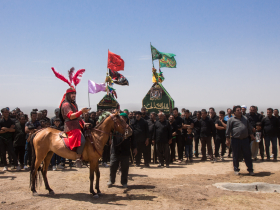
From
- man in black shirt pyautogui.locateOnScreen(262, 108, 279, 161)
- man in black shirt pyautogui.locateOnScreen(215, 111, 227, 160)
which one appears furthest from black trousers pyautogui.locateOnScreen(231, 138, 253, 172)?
man in black shirt pyautogui.locateOnScreen(262, 108, 279, 161)

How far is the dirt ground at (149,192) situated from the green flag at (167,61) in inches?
475

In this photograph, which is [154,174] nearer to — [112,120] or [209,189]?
[209,189]

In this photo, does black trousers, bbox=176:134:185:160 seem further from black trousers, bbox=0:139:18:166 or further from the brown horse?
black trousers, bbox=0:139:18:166

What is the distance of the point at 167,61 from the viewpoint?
2120cm

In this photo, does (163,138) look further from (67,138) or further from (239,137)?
(67,138)

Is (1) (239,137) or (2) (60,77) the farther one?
(1) (239,137)

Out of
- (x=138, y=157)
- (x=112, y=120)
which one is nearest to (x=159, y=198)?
(x=112, y=120)

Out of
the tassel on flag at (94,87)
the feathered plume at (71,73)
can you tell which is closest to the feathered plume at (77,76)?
the feathered plume at (71,73)

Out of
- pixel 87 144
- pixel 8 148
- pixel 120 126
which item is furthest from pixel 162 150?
pixel 8 148

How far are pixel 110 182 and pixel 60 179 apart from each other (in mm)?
1965

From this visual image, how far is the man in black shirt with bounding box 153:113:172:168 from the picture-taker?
1117cm

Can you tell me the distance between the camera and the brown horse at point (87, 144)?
22.2 ft

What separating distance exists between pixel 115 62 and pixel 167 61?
4.21m

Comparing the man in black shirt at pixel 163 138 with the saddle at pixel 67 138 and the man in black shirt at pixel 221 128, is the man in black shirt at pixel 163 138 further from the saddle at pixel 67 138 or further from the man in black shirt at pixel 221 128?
the saddle at pixel 67 138
